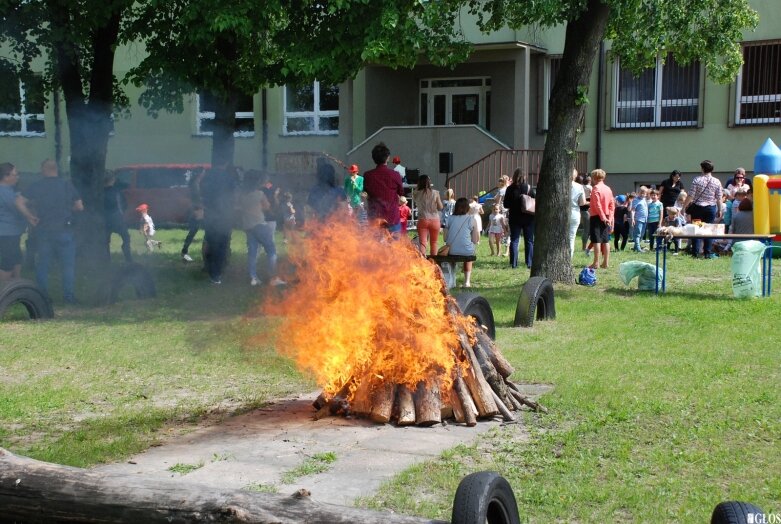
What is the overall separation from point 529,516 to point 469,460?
1016mm

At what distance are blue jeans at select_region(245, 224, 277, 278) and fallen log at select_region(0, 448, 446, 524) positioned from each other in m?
9.86

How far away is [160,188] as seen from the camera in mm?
26922

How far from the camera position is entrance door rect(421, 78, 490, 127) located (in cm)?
2978

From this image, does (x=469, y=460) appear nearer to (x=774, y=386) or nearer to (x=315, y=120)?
(x=774, y=386)

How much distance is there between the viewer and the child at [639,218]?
20828 mm

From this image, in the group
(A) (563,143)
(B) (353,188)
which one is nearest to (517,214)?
(A) (563,143)

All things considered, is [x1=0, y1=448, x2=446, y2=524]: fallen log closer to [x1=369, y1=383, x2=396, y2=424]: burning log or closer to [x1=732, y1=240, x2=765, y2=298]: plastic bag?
[x1=369, y1=383, x2=396, y2=424]: burning log

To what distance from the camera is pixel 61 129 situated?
30922 mm

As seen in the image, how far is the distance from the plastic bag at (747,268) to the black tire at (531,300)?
3.46 m

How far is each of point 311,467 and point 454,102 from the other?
2539 cm

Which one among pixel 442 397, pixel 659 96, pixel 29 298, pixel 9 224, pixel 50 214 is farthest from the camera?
pixel 659 96

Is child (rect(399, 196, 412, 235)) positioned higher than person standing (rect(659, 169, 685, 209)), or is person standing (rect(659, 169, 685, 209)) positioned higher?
person standing (rect(659, 169, 685, 209))

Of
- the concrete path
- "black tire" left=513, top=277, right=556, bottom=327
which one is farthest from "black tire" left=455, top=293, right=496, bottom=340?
"black tire" left=513, top=277, right=556, bottom=327

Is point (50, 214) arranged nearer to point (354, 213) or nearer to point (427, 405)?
point (354, 213)
